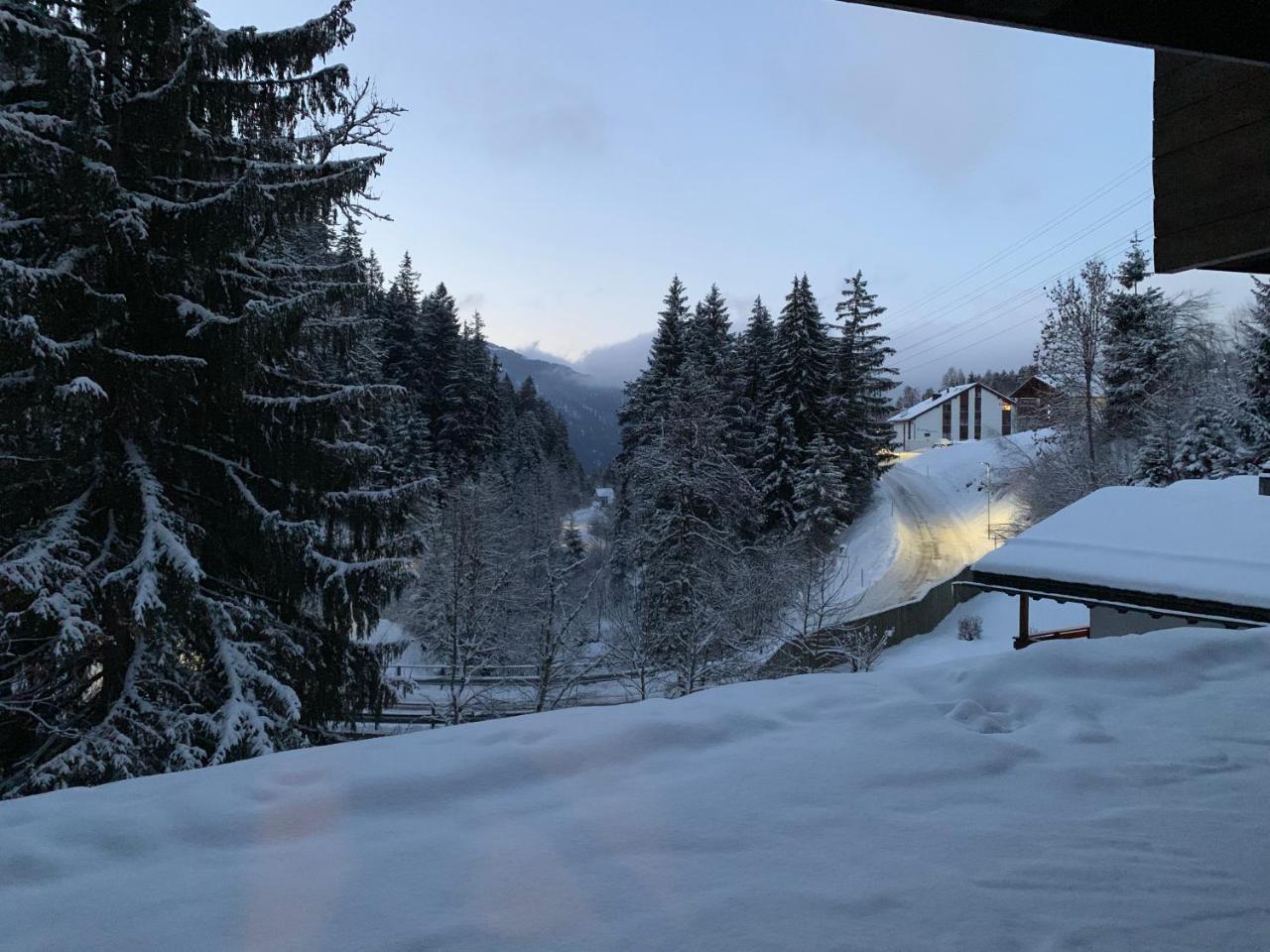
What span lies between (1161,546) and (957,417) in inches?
2392

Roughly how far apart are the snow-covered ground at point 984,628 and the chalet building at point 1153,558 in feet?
33.0

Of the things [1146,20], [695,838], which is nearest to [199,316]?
[695,838]

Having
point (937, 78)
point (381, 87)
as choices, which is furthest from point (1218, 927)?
point (381, 87)

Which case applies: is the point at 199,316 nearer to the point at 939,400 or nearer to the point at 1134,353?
the point at 1134,353

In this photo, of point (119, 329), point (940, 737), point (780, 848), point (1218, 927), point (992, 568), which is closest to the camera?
point (1218, 927)

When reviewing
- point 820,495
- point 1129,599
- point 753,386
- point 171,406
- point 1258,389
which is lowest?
point 1129,599

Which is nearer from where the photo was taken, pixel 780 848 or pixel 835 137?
pixel 780 848

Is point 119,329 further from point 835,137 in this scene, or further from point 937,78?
point 835,137

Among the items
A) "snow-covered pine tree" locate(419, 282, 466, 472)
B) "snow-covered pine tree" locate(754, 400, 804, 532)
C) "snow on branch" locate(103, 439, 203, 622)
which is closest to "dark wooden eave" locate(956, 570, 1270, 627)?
"snow on branch" locate(103, 439, 203, 622)

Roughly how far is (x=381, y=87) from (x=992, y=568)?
9070 millimetres

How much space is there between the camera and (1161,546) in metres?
8.02

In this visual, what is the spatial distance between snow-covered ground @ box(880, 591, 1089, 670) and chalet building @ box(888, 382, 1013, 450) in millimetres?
40977

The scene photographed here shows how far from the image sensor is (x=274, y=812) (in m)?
2.09

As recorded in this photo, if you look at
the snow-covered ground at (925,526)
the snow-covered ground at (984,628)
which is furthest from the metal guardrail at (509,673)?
the snow-covered ground at (925,526)
